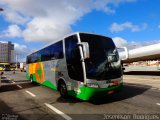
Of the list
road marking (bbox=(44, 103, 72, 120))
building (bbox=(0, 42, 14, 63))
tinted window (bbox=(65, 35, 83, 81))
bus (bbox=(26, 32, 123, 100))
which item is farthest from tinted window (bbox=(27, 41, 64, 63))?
building (bbox=(0, 42, 14, 63))

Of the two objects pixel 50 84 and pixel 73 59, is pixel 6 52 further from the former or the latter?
pixel 73 59

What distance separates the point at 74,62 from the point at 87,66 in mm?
909

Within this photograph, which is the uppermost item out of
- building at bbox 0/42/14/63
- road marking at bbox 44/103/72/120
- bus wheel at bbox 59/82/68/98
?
building at bbox 0/42/14/63

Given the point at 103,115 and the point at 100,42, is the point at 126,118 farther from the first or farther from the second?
the point at 100,42

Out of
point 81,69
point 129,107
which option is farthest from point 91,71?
point 129,107

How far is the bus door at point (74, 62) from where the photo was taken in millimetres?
8984

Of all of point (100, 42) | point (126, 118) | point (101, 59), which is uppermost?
point (100, 42)

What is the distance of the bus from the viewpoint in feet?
28.2

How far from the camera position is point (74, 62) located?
9.40 metres

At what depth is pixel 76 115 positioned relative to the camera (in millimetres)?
7434

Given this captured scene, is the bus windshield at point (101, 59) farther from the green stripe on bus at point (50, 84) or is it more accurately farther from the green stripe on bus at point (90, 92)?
the green stripe on bus at point (50, 84)

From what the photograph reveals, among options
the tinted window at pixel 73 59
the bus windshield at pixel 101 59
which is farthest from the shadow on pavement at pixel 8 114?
the bus windshield at pixel 101 59

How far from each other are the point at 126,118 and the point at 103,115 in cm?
81

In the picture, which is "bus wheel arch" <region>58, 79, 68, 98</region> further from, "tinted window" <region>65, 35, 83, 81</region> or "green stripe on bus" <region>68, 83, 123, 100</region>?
"green stripe on bus" <region>68, 83, 123, 100</region>
